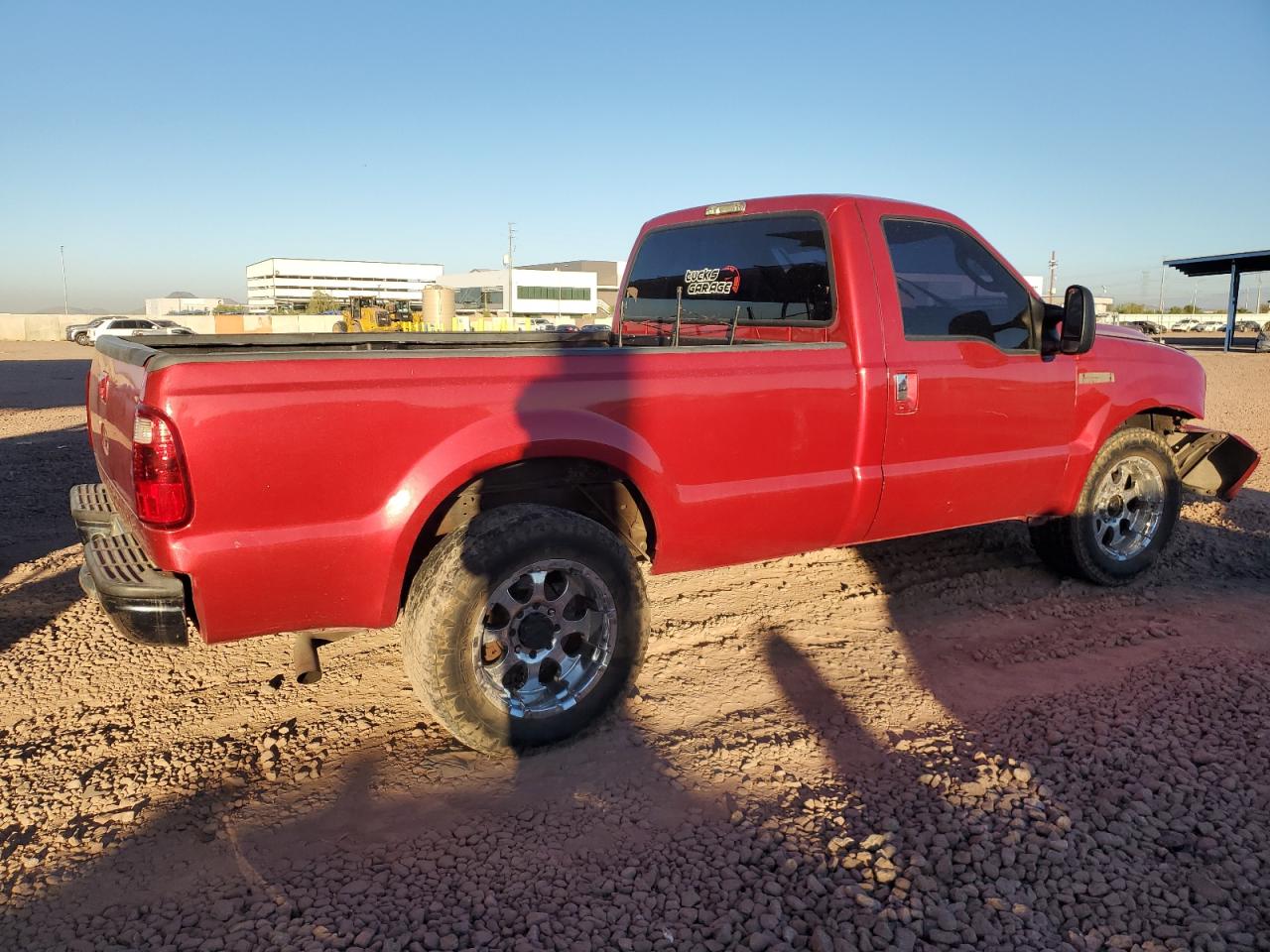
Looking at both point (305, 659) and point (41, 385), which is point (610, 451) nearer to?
point (305, 659)

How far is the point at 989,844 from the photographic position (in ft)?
8.83

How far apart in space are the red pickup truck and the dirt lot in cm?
43

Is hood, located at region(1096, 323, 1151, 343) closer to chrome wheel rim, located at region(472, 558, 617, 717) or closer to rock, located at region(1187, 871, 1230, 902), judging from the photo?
rock, located at region(1187, 871, 1230, 902)

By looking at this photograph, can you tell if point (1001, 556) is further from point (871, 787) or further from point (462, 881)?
point (462, 881)

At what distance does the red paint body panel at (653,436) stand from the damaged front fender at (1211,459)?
1.97 feet

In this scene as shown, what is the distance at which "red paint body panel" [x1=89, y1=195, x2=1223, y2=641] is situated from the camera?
109 inches

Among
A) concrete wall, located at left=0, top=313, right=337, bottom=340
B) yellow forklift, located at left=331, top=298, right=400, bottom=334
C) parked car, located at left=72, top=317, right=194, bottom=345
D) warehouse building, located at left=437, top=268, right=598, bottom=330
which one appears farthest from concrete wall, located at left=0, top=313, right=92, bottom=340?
warehouse building, located at left=437, top=268, right=598, bottom=330

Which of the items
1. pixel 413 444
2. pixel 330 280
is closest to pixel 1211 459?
pixel 413 444

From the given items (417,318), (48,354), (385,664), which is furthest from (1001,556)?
(417,318)

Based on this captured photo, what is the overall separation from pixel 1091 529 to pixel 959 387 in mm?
1490

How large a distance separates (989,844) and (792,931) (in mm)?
754

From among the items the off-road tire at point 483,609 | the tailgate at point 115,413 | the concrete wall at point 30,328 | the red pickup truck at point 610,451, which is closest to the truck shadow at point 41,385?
the tailgate at point 115,413

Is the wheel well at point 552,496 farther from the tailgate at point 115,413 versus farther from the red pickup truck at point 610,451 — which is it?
the tailgate at point 115,413

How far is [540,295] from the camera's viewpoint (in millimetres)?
95188
